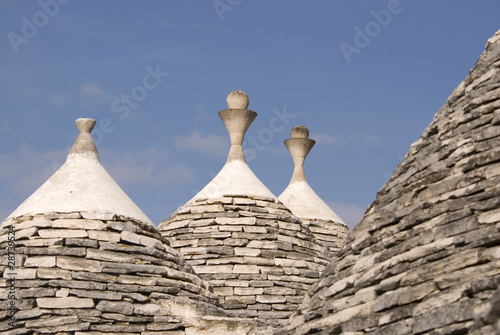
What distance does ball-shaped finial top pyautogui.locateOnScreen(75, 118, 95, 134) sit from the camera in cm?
1319

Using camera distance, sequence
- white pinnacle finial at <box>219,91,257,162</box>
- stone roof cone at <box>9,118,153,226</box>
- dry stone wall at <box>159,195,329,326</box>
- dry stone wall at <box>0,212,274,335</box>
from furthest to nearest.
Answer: white pinnacle finial at <box>219,91,257,162</box>, dry stone wall at <box>159,195,329,326</box>, stone roof cone at <box>9,118,153,226</box>, dry stone wall at <box>0,212,274,335</box>

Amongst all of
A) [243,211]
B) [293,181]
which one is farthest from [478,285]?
[293,181]

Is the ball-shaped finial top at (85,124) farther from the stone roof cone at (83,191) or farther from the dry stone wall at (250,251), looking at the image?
the dry stone wall at (250,251)

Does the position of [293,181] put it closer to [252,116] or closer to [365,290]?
[252,116]

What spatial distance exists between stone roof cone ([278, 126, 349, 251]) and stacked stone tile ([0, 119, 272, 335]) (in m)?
5.58

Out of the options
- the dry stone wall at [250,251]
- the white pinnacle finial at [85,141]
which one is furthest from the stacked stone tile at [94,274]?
the dry stone wall at [250,251]

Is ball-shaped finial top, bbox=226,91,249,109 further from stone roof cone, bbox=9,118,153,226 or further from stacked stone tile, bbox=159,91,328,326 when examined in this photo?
stone roof cone, bbox=9,118,153,226

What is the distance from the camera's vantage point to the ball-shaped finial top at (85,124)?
13188mm

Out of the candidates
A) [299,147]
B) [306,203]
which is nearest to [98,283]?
[306,203]

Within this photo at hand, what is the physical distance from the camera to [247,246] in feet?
46.5

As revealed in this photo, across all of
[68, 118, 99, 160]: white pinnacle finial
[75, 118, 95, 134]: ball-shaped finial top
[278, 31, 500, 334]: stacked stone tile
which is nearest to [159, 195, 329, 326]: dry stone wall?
[68, 118, 99, 160]: white pinnacle finial

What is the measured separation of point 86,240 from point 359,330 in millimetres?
4602

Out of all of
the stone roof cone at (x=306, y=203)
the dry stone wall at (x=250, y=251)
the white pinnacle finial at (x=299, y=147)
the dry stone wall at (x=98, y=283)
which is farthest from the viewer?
the white pinnacle finial at (x=299, y=147)

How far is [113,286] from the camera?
11266mm
